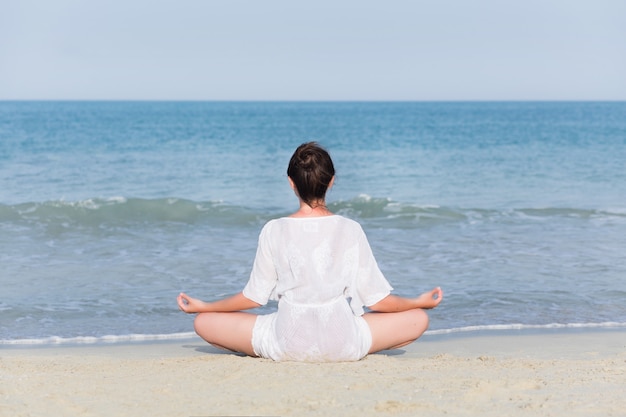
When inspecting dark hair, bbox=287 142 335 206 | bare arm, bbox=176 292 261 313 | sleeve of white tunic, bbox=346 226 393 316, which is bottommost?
bare arm, bbox=176 292 261 313

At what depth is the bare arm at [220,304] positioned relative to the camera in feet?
16.4

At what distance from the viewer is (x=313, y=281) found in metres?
4.76

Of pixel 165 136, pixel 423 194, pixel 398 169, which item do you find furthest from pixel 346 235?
pixel 165 136

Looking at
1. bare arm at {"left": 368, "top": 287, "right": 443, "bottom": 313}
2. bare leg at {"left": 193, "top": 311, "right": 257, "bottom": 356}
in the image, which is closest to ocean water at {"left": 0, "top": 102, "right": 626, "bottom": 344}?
bare leg at {"left": 193, "top": 311, "right": 257, "bottom": 356}

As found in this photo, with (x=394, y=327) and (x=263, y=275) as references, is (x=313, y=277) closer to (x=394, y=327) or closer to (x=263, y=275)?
(x=263, y=275)

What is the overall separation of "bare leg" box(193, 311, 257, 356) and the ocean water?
1.59 m

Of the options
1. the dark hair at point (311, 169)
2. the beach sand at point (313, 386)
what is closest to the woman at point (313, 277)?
the dark hair at point (311, 169)

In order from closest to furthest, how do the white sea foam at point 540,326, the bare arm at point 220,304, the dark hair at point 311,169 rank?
1. the dark hair at point 311,169
2. the bare arm at point 220,304
3. the white sea foam at point 540,326

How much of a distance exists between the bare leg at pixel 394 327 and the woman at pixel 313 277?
0.50 ft

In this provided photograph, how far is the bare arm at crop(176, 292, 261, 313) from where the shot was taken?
5.01 meters

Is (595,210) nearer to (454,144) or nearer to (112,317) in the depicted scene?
(112,317)

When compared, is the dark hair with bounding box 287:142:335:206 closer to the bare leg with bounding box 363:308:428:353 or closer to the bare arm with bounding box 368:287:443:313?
the bare arm with bounding box 368:287:443:313

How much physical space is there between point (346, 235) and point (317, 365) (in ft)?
→ 2.56

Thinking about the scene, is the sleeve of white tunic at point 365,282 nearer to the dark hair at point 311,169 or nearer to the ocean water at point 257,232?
the dark hair at point 311,169
